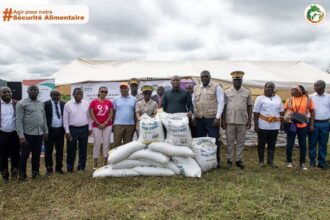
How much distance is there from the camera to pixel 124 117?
5.87 m

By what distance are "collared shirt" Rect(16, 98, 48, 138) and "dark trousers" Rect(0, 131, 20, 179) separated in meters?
0.31

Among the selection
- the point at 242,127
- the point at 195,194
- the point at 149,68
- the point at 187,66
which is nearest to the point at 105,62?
the point at 149,68

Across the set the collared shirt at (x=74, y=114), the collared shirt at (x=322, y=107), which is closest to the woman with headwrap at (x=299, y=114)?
the collared shirt at (x=322, y=107)

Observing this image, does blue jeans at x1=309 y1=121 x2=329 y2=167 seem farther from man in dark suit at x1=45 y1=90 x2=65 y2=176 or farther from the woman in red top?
man in dark suit at x1=45 y1=90 x2=65 y2=176

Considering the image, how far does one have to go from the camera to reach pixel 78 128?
18.7 ft

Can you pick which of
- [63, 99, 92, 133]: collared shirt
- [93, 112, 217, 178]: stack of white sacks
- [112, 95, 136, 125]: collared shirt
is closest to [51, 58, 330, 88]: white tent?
[112, 95, 136, 125]: collared shirt

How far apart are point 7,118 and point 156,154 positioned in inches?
94.3

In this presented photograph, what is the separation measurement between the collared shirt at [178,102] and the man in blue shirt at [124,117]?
2.24 ft

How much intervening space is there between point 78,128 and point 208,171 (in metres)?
2.32

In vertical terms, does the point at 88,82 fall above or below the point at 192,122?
above

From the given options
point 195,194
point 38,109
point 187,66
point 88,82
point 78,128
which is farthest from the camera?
point 187,66

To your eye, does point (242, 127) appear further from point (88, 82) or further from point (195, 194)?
point (88, 82)

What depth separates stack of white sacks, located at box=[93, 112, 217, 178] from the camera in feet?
16.6

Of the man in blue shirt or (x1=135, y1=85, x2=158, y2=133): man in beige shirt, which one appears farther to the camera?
the man in blue shirt
